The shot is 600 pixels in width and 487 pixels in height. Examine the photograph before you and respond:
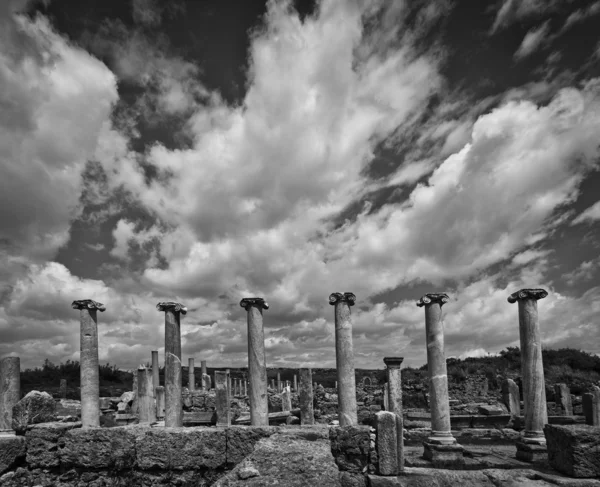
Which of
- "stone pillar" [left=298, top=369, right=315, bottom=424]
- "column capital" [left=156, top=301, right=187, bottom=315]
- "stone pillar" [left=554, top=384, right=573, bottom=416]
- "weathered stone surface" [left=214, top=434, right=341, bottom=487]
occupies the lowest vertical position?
"stone pillar" [left=554, top=384, right=573, bottom=416]

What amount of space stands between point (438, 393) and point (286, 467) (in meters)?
6.70

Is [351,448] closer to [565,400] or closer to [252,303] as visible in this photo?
[252,303]

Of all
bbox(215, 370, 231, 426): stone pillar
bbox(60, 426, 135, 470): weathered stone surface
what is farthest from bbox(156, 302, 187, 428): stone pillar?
bbox(215, 370, 231, 426): stone pillar

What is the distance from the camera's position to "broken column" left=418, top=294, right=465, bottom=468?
33.1 ft

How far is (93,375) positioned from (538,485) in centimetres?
1054

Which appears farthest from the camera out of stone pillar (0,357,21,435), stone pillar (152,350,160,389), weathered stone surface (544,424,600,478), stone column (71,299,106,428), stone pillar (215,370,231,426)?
stone pillar (152,350,160,389)

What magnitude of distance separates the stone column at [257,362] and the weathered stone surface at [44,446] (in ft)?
14.0

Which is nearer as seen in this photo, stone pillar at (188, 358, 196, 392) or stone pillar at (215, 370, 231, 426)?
stone pillar at (215, 370, 231, 426)

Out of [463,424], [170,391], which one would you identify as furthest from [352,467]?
[463,424]

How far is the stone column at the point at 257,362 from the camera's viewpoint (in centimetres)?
1051

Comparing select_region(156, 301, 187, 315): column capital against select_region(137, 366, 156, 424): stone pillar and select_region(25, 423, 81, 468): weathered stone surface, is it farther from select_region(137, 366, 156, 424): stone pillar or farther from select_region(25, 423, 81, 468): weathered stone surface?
select_region(137, 366, 156, 424): stone pillar

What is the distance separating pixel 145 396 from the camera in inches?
750

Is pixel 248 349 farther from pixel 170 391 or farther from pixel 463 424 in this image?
pixel 463 424

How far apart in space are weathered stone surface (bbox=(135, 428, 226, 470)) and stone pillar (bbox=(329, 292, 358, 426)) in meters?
4.05
